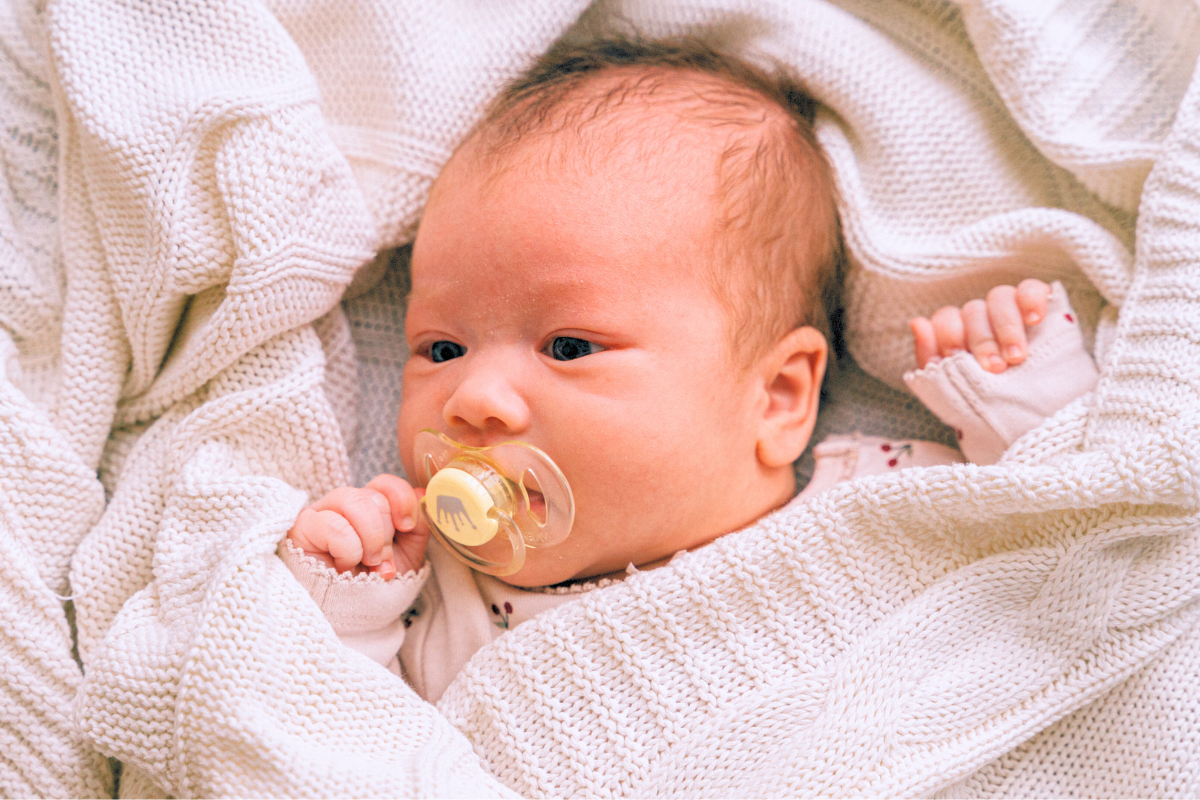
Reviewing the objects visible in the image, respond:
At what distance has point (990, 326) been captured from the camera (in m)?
1.38

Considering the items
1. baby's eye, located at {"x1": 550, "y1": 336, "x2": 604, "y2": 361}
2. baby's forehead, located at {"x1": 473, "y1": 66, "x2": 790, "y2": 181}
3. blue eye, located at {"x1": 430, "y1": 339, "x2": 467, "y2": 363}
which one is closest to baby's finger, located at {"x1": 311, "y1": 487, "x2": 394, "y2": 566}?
blue eye, located at {"x1": 430, "y1": 339, "x2": 467, "y2": 363}

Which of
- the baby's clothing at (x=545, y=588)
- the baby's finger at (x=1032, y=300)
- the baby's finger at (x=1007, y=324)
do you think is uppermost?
the baby's finger at (x=1032, y=300)

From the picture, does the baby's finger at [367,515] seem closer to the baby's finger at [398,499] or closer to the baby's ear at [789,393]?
the baby's finger at [398,499]

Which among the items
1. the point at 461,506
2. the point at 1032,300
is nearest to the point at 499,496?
the point at 461,506

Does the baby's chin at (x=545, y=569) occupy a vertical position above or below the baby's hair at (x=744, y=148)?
below

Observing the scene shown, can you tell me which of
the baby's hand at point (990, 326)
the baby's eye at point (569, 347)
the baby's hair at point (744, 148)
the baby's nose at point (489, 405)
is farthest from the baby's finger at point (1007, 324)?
the baby's nose at point (489, 405)

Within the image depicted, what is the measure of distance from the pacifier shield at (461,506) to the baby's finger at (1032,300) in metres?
0.86

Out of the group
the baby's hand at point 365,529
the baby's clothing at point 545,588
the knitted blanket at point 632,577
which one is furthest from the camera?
the baby's clothing at point 545,588

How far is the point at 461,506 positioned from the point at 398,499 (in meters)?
0.18

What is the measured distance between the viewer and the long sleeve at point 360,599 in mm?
1204

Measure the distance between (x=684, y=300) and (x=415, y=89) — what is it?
0.58m

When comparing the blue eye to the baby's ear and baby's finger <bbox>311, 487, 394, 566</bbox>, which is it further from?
the baby's ear

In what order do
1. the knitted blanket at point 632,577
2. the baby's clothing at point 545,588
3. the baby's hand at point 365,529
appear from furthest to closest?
1. the baby's clothing at point 545,588
2. the baby's hand at point 365,529
3. the knitted blanket at point 632,577

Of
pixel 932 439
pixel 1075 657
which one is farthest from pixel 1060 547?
pixel 932 439
